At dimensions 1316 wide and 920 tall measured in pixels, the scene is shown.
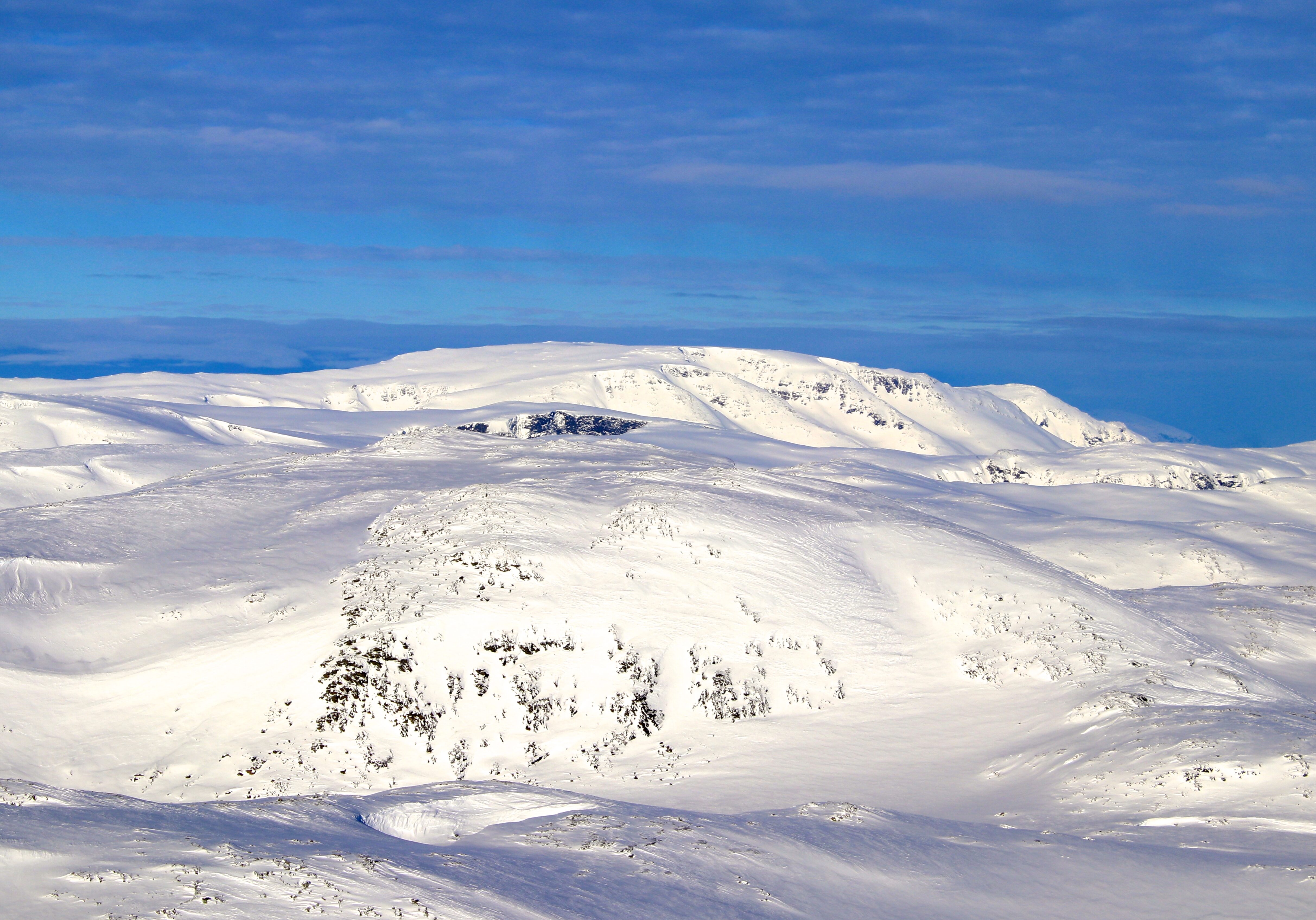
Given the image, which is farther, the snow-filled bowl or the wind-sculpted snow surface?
the snow-filled bowl

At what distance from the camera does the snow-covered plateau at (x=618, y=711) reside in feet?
48.7

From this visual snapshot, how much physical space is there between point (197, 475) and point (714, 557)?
102ft

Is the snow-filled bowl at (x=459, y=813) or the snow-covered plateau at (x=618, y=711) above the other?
the snow-covered plateau at (x=618, y=711)

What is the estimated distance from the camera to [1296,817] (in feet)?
58.3

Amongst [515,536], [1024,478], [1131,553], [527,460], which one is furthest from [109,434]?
[1024,478]

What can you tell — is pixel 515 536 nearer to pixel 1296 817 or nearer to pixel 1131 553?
pixel 1296 817

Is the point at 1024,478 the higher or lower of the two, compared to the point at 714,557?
higher

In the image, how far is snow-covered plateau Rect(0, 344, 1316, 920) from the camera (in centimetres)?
1484

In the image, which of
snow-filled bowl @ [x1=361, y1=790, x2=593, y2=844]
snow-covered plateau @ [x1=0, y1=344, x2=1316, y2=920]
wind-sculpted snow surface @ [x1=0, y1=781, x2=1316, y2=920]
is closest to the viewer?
wind-sculpted snow surface @ [x1=0, y1=781, x2=1316, y2=920]

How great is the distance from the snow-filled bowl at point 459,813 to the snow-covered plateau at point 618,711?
104mm

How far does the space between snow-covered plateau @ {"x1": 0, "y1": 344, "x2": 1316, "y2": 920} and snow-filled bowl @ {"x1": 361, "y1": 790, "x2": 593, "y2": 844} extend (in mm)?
104

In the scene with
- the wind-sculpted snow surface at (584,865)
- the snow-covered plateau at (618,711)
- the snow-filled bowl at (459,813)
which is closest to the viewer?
the wind-sculpted snow surface at (584,865)

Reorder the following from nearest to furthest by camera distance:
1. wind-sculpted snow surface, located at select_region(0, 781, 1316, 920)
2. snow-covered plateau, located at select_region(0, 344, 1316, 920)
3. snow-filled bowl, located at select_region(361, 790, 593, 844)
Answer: wind-sculpted snow surface, located at select_region(0, 781, 1316, 920) < snow-covered plateau, located at select_region(0, 344, 1316, 920) < snow-filled bowl, located at select_region(361, 790, 593, 844)

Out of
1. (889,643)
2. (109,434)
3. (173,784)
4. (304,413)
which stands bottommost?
(173,784)
